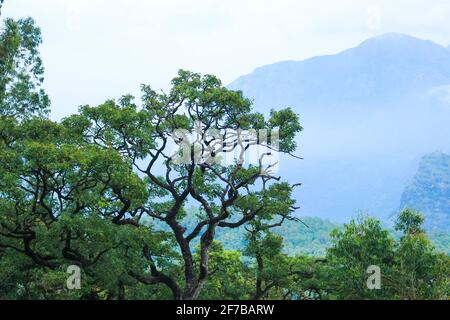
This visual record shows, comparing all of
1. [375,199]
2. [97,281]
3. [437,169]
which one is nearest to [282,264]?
[97,281]

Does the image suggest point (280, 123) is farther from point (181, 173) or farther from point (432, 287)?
point (432, 287)

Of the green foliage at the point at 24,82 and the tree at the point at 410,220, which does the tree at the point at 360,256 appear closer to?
the tree at the point at 410,220

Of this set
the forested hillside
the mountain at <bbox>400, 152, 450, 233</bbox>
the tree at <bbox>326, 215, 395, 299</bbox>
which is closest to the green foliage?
the forested hillside

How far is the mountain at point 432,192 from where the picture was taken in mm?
125188

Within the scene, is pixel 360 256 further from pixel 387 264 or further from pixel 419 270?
pixel 419 270

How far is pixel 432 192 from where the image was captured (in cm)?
12762

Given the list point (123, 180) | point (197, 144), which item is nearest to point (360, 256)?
point (197, 144)

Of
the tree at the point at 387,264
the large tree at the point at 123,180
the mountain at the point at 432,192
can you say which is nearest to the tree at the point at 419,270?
the tree at the point at 387,264

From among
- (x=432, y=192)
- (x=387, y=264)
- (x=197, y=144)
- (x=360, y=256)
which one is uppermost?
(x=432, y=192)

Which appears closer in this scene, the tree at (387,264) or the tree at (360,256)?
the tree at (387,264)

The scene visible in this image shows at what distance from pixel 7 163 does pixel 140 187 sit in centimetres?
309

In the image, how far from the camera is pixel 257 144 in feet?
57.5

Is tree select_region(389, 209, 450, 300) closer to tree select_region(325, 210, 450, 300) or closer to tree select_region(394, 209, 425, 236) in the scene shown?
tree select_region(325, 210, 450, 300)

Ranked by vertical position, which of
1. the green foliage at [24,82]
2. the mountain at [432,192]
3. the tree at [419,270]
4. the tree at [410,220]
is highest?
the mountain at [432,192]
